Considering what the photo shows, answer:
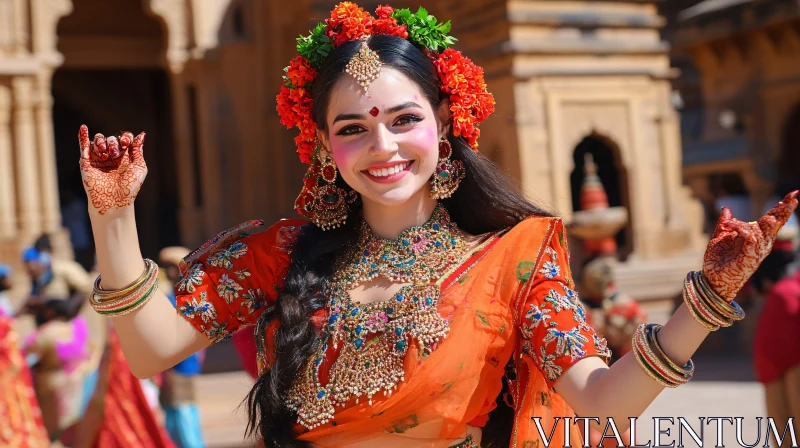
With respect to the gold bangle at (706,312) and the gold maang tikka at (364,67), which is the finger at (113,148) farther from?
the gold bangle at (706,312)

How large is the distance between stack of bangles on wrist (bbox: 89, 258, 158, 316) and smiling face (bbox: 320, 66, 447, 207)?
17.6 inches

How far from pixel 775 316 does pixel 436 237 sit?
2.47 metres

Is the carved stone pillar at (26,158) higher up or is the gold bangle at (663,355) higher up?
the carved stone pillar at (26,158)

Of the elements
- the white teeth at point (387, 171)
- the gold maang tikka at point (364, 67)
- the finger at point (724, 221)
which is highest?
the gold maang tikka at point (364, 67)

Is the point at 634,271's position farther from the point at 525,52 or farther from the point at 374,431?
the point at 374,431

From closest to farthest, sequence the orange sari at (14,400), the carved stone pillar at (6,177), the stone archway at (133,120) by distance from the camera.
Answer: the orange sari at (14,400) < the carved stone pillar at (6,177) < the stone archway at (133,120)

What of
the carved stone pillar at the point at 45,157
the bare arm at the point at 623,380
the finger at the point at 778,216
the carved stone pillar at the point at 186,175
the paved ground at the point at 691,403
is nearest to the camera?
the finger at the point at 778,216

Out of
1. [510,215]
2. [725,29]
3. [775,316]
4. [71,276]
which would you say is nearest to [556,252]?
[510,215]

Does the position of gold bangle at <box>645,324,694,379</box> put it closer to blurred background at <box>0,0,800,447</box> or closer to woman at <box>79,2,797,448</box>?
woman at <box>79,2,797,448</box>

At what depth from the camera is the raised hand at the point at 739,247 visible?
159 centimetres

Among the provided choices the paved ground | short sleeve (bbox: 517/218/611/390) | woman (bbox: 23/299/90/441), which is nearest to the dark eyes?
short sleeve (bbox: 517/218/611/390)

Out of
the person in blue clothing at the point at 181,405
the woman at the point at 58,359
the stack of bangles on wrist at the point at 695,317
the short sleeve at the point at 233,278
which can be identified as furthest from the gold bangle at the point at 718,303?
the woman at the point at 58,359

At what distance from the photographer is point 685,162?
617 inches

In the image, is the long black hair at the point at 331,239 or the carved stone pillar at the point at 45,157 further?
the carved stone pillar at the point at 45,157
